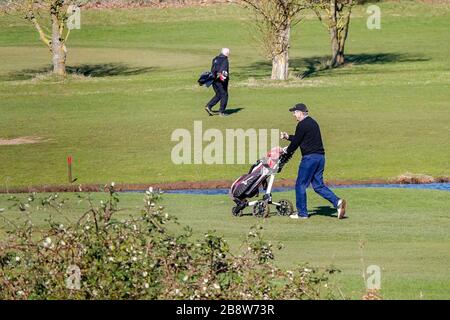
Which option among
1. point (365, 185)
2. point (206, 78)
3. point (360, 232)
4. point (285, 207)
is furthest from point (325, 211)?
point (206, 78)

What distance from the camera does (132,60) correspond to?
66.3 metres

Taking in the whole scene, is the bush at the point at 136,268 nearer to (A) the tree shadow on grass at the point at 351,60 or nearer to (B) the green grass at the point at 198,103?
(B) the green grass at the point at 198,103

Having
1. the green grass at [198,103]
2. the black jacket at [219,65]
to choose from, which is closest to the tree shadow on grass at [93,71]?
the green grass at [198,103]

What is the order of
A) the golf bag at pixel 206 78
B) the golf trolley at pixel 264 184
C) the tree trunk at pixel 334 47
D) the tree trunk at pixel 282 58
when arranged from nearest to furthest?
the golf trolley at pixel 264 184 → the golf bag at pixel 206 78 → the tree trunk at pixel 282 58 → the tree trunk at pixel 334 47

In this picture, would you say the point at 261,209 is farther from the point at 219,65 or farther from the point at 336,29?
the point at 336,29

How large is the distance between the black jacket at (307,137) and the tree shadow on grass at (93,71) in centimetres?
3716

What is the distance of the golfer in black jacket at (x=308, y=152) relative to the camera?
68.4ft

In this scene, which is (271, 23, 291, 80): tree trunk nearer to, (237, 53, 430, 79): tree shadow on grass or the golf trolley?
(237, 53, 430, 79): tree shadow on grass

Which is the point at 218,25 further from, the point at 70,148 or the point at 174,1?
the point at 70,148

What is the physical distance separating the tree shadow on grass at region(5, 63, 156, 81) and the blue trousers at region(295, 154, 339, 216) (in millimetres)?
37038

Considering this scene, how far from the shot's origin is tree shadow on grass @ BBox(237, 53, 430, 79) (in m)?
55.3

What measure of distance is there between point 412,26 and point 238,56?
19407mm

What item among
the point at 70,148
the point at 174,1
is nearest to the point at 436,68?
→ the point at 70,148

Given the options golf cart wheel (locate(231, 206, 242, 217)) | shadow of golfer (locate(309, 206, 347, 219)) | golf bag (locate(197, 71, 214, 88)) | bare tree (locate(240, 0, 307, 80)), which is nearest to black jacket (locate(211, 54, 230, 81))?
golf bag (locate(197, 71, 214, 88))
